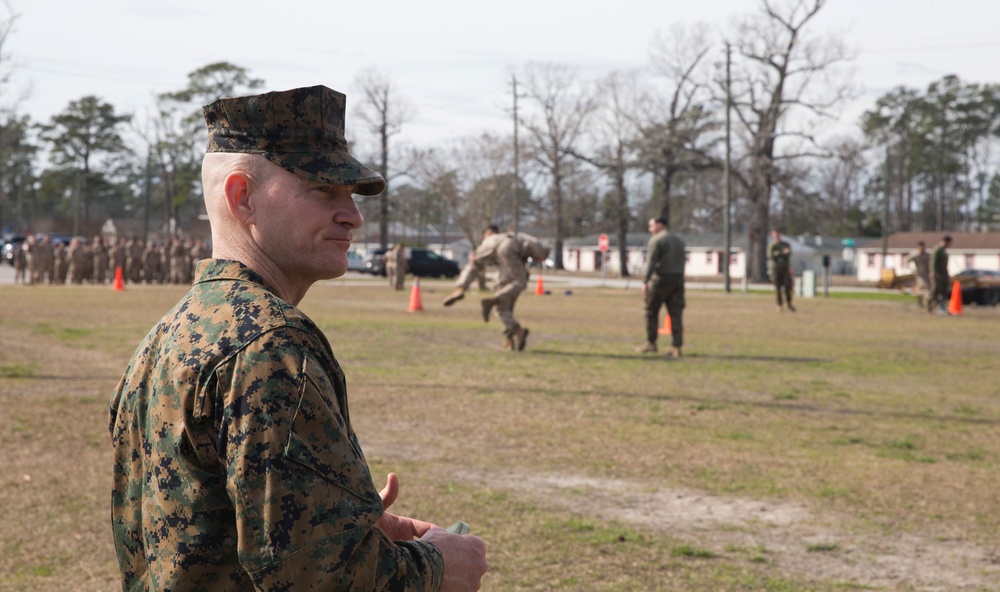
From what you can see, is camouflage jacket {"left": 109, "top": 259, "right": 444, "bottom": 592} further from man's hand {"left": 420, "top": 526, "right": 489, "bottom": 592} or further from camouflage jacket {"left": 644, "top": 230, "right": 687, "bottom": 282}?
camouflage jacket {"left": 644, "top": 230, "right": 687, "bottom": 282}

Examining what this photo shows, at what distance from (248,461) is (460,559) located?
613 millimetres

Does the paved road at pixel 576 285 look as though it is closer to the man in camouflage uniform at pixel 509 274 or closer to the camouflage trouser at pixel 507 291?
the man in camouflage uniform at pixel 509 274

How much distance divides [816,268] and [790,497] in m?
88.4

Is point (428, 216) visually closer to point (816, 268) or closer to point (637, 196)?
point (637, 196)

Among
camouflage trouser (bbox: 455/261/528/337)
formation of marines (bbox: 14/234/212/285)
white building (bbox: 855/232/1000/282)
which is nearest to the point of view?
camouflage trouser (bbox: 455/261/528/337)

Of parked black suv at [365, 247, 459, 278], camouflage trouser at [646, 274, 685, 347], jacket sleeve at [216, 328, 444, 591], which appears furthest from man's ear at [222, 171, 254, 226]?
parked black suv at [365, 247, 459, 278]

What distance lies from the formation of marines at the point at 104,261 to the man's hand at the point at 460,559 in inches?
1620

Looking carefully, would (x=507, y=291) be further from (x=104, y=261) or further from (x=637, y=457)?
(x=104, y=261)

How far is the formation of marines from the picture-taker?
1661 inches

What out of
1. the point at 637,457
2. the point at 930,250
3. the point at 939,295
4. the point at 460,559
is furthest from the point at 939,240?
the point at 460,559

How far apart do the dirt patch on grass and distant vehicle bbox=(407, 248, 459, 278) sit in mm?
50714

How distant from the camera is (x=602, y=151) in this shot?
224ft

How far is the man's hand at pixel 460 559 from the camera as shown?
2338 millimetres

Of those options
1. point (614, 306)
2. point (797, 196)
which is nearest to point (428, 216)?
point (797, 196)
